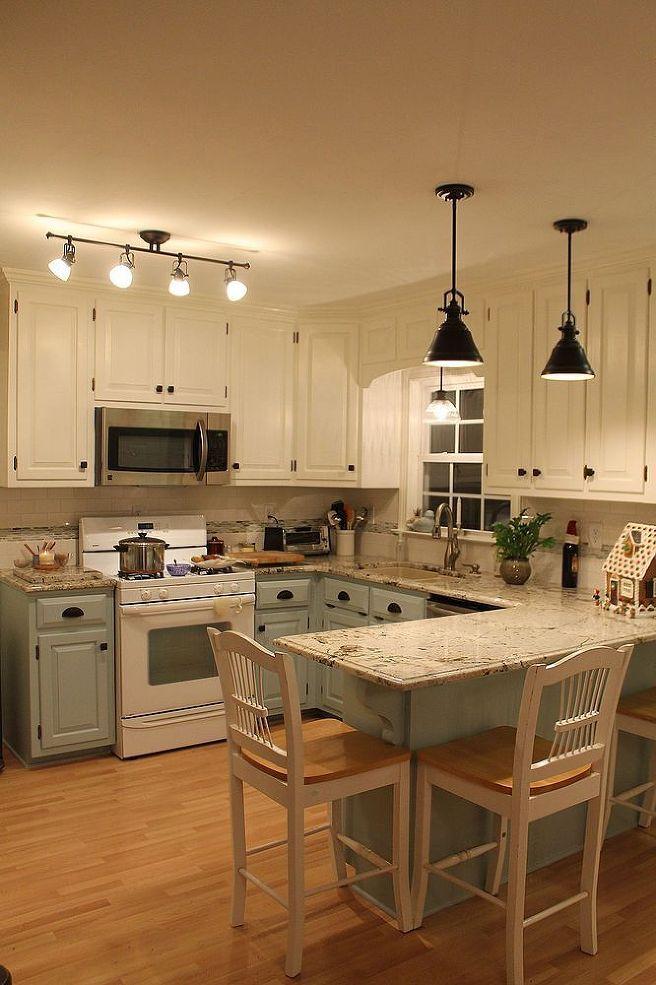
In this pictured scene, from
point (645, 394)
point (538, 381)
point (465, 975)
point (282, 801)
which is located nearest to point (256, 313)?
point (538, 381)

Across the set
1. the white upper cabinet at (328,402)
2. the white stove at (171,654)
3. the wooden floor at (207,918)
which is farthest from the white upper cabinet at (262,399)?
the wooden floor at (207,918)

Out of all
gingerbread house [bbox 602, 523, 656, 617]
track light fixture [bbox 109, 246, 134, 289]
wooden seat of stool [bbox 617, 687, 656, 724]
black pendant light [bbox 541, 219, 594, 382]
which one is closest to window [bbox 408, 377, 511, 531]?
gingerbread house [bbox 602, 523, 656, 617]

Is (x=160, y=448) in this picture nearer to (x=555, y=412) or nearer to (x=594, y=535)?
(x=555, y=412)

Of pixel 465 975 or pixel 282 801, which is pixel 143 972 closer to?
pixel 282 801

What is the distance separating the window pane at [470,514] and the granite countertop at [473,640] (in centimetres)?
106

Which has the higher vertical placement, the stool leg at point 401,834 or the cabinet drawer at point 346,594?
the cabinet drawer at point 346,594

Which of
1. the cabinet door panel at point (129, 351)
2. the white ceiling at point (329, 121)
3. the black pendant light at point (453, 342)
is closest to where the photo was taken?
the white ceiling at point (329, 121)

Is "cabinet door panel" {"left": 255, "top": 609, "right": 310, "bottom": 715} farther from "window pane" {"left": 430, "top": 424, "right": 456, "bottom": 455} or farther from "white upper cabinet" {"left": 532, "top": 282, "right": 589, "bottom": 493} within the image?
"white upper cabinet" {"left": 532, "top": 282, "right": 589, "bottom": 493}

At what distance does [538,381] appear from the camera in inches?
164

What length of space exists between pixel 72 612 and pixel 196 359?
5.46 feet

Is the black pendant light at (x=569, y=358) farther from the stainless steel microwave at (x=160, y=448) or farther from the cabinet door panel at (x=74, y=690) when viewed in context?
the cabinet door panel at (x=74, y=690)

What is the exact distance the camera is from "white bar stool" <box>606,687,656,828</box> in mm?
3121

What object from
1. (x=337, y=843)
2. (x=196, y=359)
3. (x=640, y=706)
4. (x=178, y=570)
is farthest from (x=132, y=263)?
(x=640, y=706)

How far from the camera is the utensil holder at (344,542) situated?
554 cm
